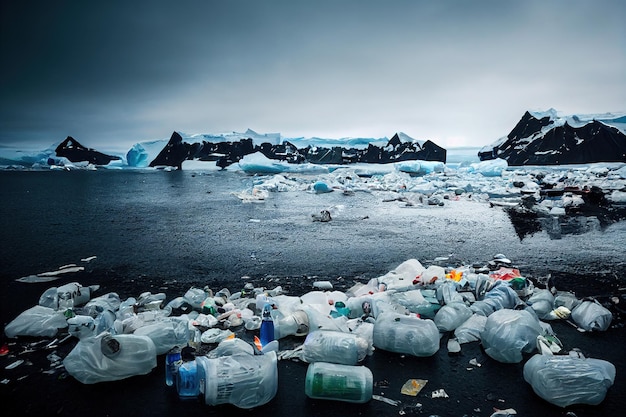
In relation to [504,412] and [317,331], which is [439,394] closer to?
[504,412]

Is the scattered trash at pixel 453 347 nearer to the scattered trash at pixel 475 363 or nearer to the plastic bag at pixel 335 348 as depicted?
the scattered trash at pixel 475 363

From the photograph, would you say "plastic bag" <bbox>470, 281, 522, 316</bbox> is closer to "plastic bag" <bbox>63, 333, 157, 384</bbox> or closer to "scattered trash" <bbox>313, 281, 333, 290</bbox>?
"scattered trash" <bbox>313, 281, 333, 290</bbox>

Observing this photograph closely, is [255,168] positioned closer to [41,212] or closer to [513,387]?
[41,212]

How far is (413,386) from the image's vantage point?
1.87 metres

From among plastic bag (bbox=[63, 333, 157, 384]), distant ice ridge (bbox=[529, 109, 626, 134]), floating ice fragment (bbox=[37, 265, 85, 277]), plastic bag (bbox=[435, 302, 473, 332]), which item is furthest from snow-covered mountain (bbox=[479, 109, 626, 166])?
plastic bag (bbox=[63, 333, 157, 384])

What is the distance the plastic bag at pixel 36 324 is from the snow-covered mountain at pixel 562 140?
35713 mm

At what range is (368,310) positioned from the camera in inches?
104

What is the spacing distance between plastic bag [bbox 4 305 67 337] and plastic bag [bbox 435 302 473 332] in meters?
2.62

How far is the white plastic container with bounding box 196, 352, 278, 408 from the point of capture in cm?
171

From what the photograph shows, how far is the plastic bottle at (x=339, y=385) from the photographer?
69.1 inches

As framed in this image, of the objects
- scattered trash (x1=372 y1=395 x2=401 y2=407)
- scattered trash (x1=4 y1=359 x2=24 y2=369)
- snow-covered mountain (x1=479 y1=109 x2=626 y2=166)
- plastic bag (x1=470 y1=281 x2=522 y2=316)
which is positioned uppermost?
snow-covered mountain (x1=479 y1=109 x2=626 y2=166)

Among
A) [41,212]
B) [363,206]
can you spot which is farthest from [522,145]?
[41,212]

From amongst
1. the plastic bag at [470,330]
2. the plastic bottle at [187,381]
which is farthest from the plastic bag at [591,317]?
the plastic bottle at [187,381]

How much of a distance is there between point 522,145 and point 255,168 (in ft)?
83.6
